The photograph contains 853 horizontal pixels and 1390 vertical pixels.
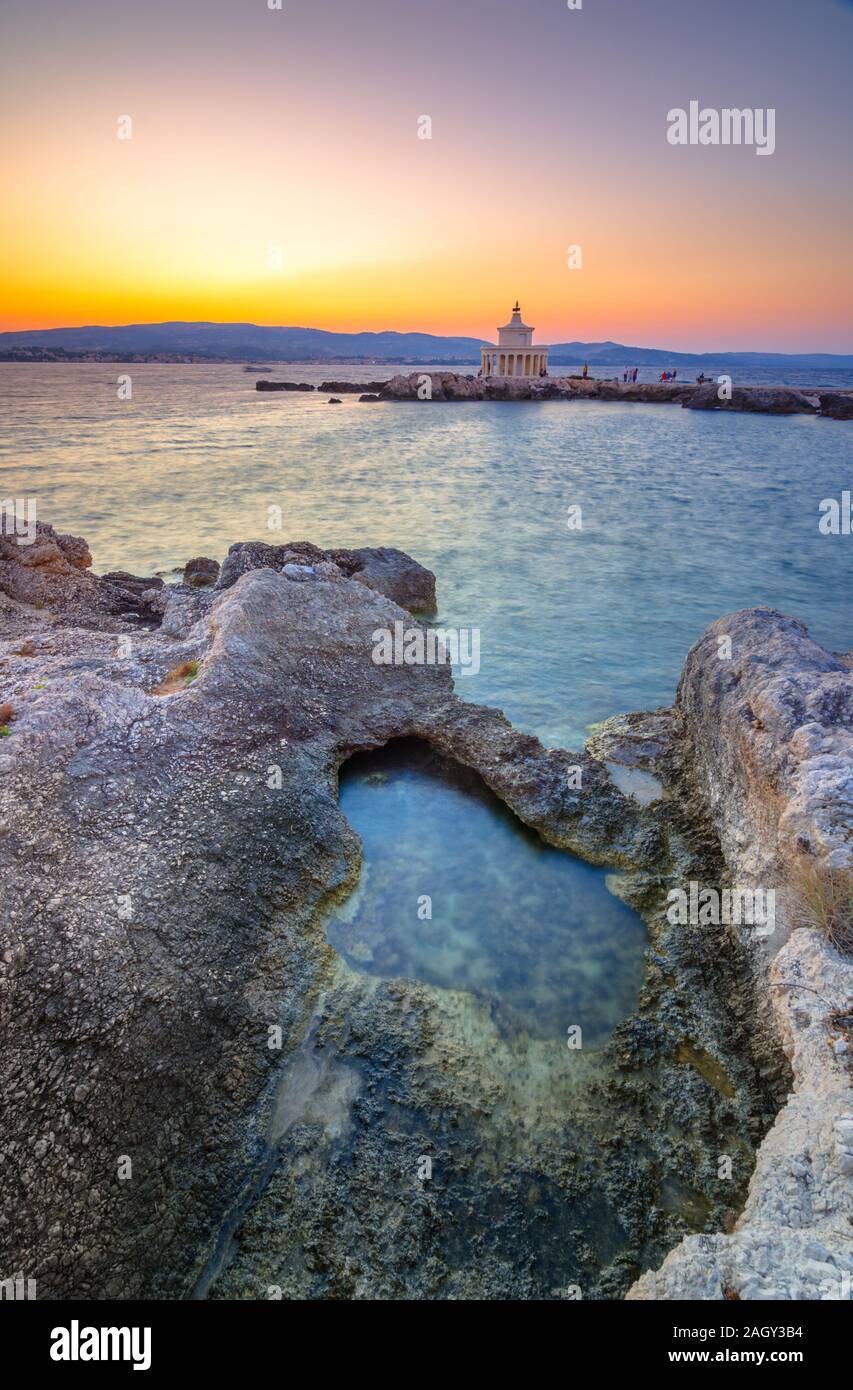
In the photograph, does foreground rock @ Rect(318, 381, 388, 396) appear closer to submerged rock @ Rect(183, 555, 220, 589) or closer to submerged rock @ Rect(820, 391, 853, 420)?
submerged rock @ Rect(820, 391, 853, 420)

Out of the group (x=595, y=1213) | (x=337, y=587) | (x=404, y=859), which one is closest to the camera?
(x=595, y=1213)

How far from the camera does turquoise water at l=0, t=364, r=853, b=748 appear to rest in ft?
51.6

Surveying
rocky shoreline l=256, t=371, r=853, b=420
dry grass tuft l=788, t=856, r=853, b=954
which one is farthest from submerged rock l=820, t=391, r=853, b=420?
dry grass tuft l=788, t=856, r=853, b=954

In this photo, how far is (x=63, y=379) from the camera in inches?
4508

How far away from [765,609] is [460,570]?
41.0 ft

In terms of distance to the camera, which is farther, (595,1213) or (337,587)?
(337,587)

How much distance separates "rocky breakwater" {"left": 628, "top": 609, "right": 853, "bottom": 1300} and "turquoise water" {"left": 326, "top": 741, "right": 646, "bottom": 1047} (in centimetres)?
136

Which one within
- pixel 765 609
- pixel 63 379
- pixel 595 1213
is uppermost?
pixel 63 379

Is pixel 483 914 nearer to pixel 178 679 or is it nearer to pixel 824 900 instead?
pixel 824 900

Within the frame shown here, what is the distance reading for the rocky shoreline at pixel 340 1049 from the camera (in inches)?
171

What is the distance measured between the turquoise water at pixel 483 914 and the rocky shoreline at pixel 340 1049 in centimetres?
27

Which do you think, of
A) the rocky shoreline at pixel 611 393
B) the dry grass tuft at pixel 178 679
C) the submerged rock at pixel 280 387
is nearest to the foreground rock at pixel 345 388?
the rocky shoreline at pixel 611 393

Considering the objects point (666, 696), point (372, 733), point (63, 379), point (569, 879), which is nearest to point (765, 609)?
point (666, 696)
